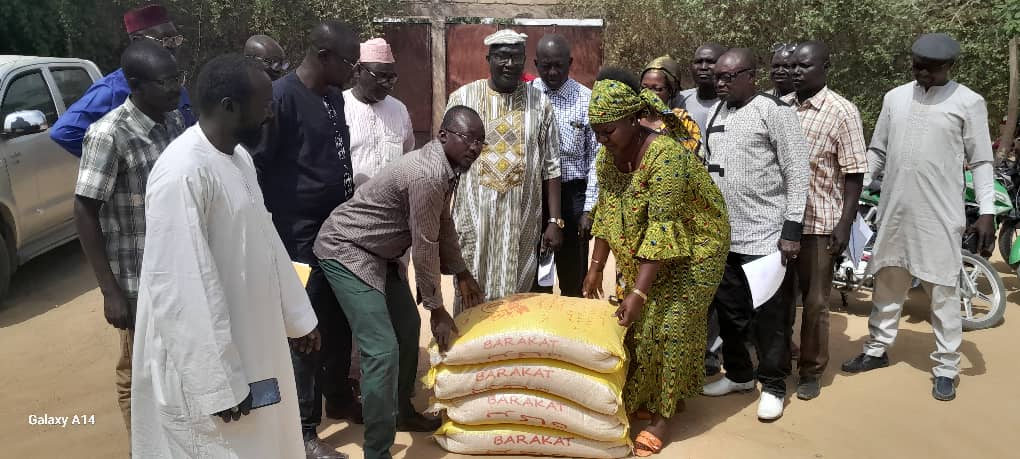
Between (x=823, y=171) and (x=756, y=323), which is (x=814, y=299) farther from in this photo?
(x=823, y=171)

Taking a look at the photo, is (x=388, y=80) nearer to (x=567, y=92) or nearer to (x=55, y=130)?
(x=567, y=92)

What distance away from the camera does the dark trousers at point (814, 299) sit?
431cm

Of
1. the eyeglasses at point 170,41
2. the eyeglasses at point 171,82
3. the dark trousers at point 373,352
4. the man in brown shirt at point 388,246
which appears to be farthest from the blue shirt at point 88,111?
the dark trousers at point 373,352

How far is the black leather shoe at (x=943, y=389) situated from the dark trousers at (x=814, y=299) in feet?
2.15

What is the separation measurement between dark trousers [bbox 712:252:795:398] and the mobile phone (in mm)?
2747

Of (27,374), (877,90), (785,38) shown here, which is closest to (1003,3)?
(877,90)

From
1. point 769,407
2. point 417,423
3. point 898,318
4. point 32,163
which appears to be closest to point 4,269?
point 32,163

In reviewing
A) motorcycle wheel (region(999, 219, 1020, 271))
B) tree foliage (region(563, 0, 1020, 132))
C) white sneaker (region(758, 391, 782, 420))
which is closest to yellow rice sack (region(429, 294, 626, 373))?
white sneaker (region(758, 391, 782, 420))

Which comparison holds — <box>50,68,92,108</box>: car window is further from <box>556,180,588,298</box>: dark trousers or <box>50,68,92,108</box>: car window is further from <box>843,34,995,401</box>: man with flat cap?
<box>843,34,995,401</box>: man with flat cap

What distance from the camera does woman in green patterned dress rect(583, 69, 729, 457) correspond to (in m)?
3.51

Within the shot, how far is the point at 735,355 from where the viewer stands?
445cm

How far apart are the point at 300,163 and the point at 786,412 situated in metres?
3.00

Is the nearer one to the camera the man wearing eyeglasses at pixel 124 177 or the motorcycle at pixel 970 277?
the man wearing eyeglasses at pixel 124 177

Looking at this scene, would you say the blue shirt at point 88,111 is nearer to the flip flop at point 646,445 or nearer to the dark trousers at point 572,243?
the dark trousers at point 572,243
